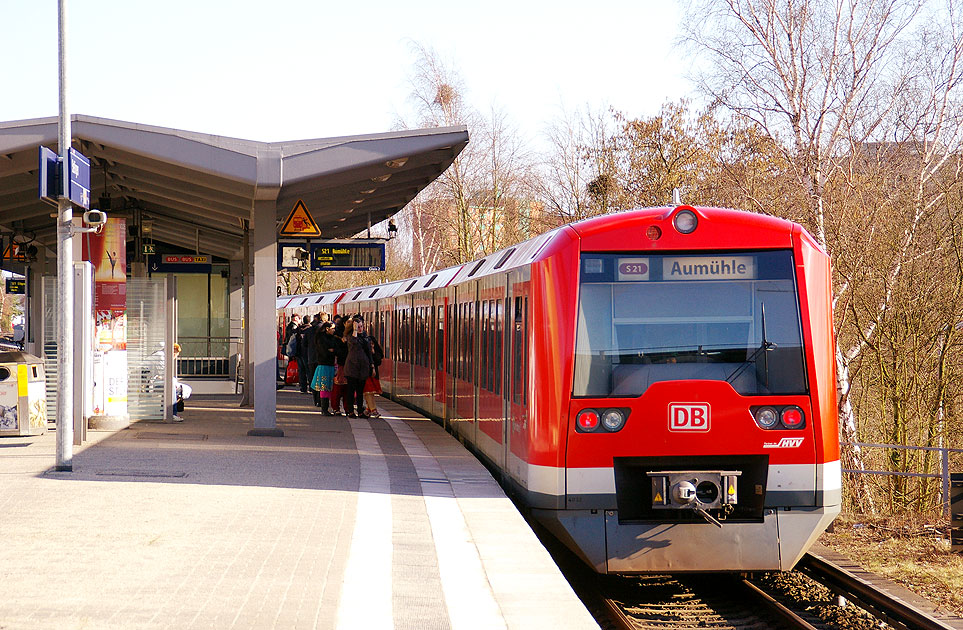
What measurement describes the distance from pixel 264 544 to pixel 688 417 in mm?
3066

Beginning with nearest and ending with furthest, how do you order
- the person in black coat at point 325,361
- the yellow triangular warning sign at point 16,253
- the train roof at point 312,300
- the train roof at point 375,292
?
the person in black coat at point 325,361 < the yellow triangular warning sign at point 16,253 < the train roof at point 375,292 < the train roof at point 312,300

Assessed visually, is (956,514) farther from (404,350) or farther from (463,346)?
(404,350)

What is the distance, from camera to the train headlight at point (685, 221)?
8.79 meters

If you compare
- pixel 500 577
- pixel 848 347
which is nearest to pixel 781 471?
pixel 500 577

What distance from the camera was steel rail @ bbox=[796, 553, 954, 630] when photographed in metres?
8.28

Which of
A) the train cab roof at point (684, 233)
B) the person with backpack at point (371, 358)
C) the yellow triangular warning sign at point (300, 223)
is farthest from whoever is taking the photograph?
the person with backpack at point (371, 358)

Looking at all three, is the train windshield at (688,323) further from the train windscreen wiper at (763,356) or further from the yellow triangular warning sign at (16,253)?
the yellow triangular warning sign at (16,253)

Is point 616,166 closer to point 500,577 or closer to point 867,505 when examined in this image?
point 867,505

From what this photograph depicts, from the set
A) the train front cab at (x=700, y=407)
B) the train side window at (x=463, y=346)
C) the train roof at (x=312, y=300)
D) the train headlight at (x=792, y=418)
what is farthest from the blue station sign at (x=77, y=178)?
the train roof at (x=312, y=300)

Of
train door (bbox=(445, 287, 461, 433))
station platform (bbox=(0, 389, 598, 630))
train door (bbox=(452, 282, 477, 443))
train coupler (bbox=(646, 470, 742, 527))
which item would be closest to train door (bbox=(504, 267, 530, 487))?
station platform (bbox=(0, 389, 598, 630))

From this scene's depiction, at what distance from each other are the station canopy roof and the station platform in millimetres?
3273

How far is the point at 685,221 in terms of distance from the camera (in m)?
8.82

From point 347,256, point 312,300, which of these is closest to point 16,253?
point 347,256

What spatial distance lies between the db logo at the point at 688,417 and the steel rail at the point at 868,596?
191cm
